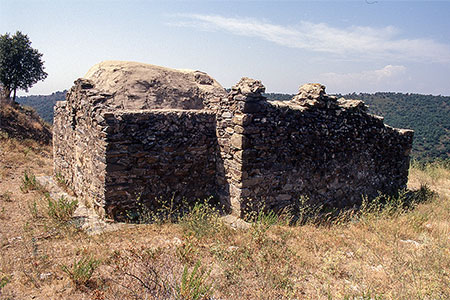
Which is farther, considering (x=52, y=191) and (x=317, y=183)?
(x=52, y=191)

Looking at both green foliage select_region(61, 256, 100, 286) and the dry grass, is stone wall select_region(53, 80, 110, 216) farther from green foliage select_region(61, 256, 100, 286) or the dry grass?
green foliage select_region(61, 256, 100, 286)

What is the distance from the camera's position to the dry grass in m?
3.71

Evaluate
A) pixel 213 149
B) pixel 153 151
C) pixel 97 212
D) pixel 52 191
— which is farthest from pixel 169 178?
pixel 52 191

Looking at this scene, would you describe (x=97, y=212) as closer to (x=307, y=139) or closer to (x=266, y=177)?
(x=266, y=177)

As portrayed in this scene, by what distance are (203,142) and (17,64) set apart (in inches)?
795

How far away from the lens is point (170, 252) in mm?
4617

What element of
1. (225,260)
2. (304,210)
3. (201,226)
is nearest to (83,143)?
(201,226)

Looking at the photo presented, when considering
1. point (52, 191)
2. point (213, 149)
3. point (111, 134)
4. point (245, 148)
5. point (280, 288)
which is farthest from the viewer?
point (52, 191)

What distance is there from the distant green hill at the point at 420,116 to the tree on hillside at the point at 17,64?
958 centimetres

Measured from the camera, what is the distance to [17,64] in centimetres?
2059

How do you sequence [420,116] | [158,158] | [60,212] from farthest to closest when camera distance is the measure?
1. [420,116]
2. [158,158]
3. [60,212]

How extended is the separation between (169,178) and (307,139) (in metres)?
3.27

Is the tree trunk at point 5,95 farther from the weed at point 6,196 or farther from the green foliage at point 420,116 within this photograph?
the green foliage at point 420,116

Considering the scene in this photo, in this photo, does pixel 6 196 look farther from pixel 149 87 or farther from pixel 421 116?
pixel 421 116
